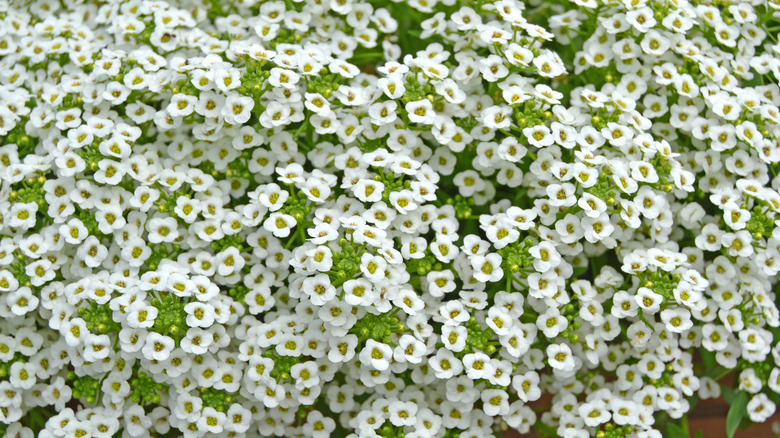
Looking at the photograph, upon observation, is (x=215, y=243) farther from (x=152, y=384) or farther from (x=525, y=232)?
(x=525, y=232)

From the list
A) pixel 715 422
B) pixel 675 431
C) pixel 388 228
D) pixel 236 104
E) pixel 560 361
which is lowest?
pixel 715 422

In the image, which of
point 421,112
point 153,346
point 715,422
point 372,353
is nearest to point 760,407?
point 715,422

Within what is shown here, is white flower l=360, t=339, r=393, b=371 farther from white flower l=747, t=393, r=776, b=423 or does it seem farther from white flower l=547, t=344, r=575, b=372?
white flower l=747, t=393, r=776, b=423

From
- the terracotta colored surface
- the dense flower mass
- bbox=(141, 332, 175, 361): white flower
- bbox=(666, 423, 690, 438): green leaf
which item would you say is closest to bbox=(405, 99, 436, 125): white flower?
the dense flower mass

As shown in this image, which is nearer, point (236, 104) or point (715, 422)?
point (236, 104)

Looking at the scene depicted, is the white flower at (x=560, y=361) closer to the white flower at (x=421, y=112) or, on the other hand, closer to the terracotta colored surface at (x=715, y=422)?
the white flower at (x=421, y=112)

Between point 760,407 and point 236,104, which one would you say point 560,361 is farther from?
point 236,104

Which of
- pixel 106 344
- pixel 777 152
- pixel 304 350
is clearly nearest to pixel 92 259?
pixel 106 344
